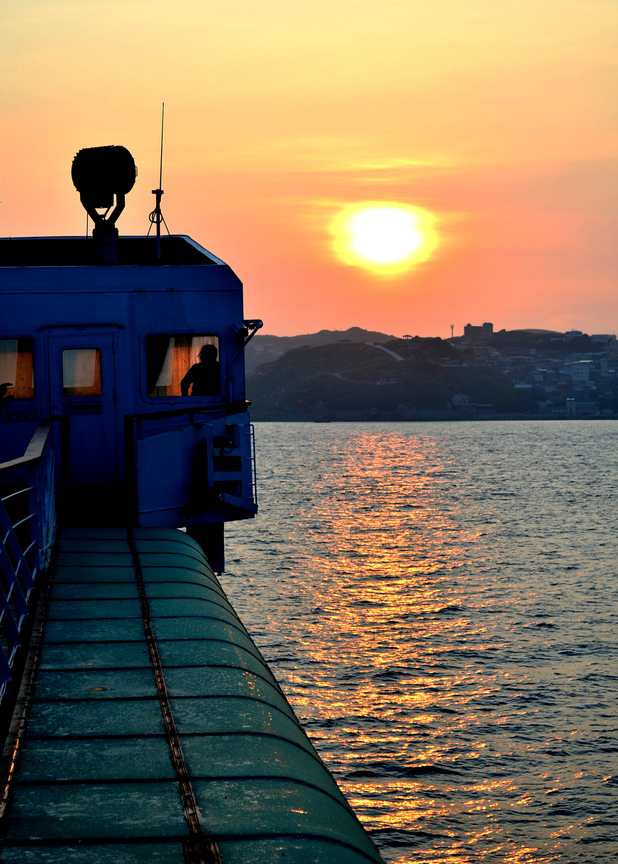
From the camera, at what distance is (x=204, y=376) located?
15625mm

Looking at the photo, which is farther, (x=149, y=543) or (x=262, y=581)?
(x=262, y=581)

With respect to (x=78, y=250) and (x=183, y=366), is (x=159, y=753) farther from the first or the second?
(x=78, y=250)

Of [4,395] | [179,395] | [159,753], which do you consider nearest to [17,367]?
[4,395]

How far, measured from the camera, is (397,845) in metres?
15.1

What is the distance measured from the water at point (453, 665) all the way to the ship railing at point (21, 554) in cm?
848

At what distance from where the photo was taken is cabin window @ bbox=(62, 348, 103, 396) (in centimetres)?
1520

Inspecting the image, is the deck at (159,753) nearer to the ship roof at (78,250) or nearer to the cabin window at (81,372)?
the cabin window at (81,372)

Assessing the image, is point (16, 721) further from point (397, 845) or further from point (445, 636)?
point (445, 636)

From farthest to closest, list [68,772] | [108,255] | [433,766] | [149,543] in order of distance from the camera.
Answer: [433,766] → [108,255] → [149,543] → [68,772]

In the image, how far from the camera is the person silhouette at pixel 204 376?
51.1 feet

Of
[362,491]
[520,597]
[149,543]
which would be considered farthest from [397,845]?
[362,491]

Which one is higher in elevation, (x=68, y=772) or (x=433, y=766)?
(x=68, y=772)

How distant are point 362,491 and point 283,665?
2419 inches

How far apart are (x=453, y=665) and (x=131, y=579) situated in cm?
1714
